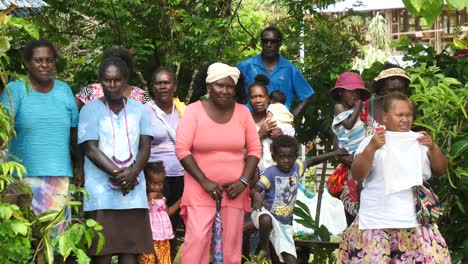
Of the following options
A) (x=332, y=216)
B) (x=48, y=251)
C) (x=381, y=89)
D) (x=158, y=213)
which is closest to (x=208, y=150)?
(x=158, y=213)

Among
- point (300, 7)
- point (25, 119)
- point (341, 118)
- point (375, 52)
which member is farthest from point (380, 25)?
point (25, 119)

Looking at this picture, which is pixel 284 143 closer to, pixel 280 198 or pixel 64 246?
pixel 280 198

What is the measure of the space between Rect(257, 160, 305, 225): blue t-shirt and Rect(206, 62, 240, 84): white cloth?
1024 millimetres

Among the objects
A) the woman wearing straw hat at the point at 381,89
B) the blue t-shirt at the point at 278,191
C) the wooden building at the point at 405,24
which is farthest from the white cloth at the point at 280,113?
the wooden building at the point at 405,24

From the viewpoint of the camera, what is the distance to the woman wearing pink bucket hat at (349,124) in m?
7.85

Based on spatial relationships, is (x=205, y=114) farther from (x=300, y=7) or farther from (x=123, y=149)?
(x=300, y=7)

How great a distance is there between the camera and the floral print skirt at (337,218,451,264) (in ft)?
22.1

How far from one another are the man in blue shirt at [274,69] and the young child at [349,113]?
742 millimetres

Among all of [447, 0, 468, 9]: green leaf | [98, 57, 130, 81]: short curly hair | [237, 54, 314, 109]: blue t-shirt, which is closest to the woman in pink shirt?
[98, 57, 130, 81]: short curly hair

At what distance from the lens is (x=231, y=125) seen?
7148 millimetres

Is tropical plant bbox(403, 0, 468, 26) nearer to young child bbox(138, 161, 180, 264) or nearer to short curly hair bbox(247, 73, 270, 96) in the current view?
young child bbox(138, 161, 180, 264)

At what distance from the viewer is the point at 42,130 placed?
690 cm

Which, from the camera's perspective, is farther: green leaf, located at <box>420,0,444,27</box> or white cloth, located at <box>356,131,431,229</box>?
white cloth, located at <box>356,131,431,229</box>

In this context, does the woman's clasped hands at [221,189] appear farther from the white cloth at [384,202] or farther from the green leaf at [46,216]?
the green leaf at [46,216]
